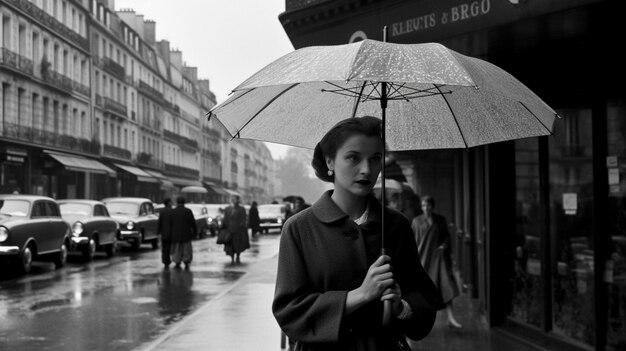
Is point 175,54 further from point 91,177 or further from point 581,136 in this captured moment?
point 581,136

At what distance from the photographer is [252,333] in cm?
925

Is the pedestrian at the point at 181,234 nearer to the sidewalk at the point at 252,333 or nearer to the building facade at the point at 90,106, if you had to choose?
the sidewalk at the point at 252,333

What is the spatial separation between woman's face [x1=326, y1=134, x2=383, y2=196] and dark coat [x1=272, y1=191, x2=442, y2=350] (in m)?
0.10

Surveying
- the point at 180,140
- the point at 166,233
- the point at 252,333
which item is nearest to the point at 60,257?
the point at 166,233

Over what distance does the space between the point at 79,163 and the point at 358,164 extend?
45.8m

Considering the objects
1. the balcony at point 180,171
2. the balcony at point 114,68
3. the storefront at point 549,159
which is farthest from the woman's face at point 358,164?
the balcony at point 180,171

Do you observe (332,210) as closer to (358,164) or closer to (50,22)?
(358,164)

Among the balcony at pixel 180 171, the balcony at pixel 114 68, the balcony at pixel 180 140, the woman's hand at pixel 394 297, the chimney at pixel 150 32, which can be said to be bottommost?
the woman's hand at pixel 394 297

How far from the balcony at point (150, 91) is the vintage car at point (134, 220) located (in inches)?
1644

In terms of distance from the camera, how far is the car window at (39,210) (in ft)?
58.7

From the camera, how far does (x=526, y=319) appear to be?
9.02m

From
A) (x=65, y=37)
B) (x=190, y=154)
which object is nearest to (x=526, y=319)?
(x=65, y=37)

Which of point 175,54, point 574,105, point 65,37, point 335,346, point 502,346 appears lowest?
point 502,346

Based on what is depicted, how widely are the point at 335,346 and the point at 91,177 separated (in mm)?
52032
